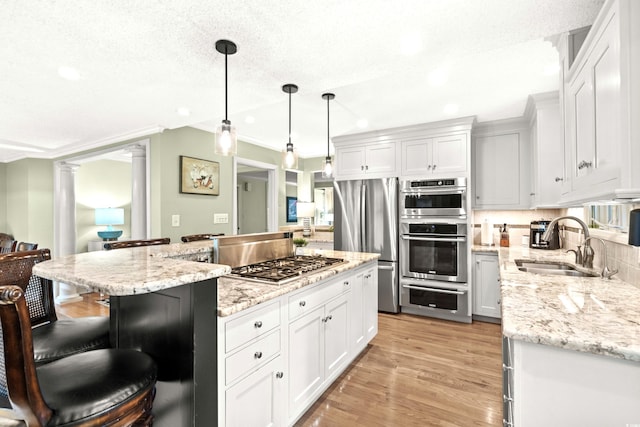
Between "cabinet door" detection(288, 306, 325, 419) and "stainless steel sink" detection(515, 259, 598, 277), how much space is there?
59.3 inches

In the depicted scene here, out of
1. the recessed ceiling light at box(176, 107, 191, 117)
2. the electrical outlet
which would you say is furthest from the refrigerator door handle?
the recessed ceiling light at box(176, 107, 191, 117)

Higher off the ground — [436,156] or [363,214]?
[436,156]

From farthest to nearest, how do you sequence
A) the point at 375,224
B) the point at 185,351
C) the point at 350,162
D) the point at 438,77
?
the point at 350,162 → the point at 375,224 → the point at 438,77 → the point at 185,351

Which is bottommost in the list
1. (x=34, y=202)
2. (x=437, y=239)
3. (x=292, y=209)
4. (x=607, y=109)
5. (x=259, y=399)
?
(x=259, y=399)

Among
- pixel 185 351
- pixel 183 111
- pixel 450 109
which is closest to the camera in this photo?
pixel 185 351

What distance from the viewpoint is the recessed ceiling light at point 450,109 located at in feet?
10.6

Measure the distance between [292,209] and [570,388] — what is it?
5197mm

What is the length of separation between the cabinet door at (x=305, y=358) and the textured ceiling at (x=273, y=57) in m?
1.65

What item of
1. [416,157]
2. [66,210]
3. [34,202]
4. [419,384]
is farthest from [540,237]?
[34,202]

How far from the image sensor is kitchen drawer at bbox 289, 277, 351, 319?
70.0 inches

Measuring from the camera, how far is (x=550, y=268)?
2.45 meters

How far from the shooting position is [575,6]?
151 cm

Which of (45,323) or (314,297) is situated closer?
(45,323)

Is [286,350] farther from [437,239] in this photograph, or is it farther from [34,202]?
[34,202]
